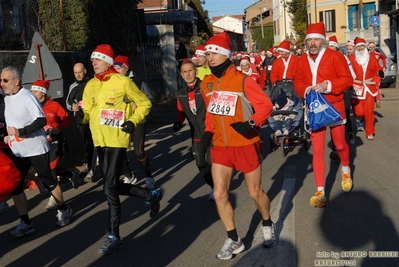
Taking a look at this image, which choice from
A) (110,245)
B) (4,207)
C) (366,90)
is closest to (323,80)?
(110,245)

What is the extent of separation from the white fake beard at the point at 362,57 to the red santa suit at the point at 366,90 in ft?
0.17

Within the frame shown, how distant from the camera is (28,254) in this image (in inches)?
245

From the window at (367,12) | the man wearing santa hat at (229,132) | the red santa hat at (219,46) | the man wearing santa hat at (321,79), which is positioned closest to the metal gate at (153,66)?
the man wearing santa hat at (321,79)

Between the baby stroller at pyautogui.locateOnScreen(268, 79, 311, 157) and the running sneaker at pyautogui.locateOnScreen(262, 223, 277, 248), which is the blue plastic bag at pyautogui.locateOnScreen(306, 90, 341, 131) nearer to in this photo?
the running sneaker at pyautogui.locateOnScreen(262, 223, 277, 248)

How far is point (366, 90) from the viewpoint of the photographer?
12039mm

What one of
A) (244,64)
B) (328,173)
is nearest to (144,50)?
(244,64)

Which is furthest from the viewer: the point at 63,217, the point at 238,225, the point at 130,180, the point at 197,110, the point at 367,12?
the point at 367,12

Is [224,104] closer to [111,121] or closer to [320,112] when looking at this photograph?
[111,121]

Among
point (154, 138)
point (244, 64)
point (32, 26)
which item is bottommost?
point (154, 138)

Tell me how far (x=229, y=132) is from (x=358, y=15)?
55149mm

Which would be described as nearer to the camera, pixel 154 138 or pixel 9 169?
pixel 9 169

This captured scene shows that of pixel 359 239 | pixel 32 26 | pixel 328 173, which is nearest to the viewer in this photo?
pixel 359 239

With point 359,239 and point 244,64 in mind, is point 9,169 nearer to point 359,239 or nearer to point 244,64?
point 359,239

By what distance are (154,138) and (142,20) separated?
866 centimetres
